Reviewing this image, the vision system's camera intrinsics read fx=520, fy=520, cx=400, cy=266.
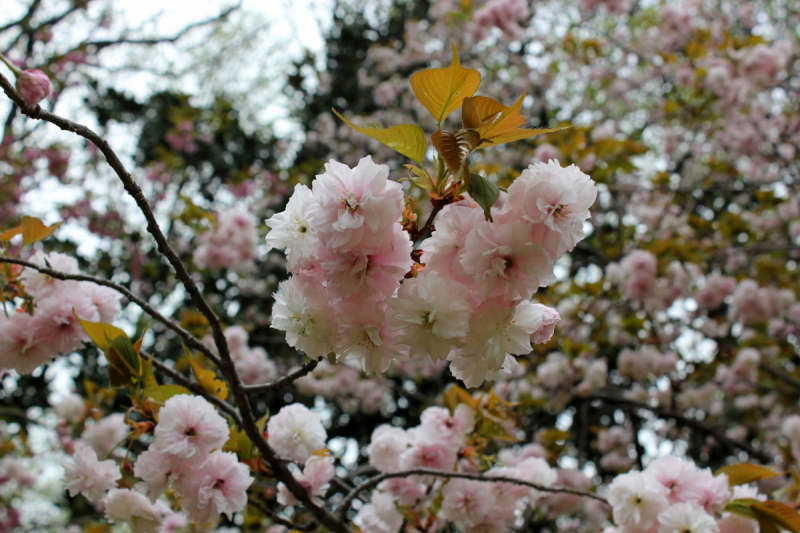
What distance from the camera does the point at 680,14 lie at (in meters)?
4.29

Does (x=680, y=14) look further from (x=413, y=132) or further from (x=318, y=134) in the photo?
(x=413, y=132)

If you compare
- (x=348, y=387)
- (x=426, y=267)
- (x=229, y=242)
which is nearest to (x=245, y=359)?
(x=229, y=242)

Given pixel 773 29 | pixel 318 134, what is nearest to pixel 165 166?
pixel 318 134

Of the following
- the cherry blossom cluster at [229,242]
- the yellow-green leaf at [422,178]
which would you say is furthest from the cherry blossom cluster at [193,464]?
the cherry blossom cluster at [229,242]

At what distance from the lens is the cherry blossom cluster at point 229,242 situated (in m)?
3.12

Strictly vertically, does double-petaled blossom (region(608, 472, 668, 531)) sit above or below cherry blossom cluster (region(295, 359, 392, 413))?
below

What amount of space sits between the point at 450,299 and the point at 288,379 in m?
0.42

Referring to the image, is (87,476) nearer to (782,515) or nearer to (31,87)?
(31,87)

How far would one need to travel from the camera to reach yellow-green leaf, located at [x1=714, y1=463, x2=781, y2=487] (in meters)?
1.19

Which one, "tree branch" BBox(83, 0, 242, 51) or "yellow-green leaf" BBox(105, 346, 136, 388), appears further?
"tree branch" BBox(83, 0, 242, 51)

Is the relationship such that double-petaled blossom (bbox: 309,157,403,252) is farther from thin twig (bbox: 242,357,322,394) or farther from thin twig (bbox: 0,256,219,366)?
thin twig (bbox: 0,256,219,366)

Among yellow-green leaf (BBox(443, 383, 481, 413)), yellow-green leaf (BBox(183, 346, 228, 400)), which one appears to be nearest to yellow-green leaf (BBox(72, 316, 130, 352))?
yellow-green leaf (BBox(183, 346, 228, 400))

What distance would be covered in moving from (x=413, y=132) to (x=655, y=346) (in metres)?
3.29

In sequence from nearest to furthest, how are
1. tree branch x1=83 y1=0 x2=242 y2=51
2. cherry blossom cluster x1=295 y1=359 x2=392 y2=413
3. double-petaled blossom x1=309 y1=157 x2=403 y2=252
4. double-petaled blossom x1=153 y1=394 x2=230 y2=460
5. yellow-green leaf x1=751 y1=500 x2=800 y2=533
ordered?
1. double-petaled blossom x1=309 y1=157 x2=403 y2=252
2. double-petaled blossom x1=153 y1=394 x2=230 y2=460
3. yellow-green leaf x1=751 y1=500 x2=800 y2=533
4. tree branch x1=83 y1=0 x2=242 y2=51
5. cherry blossom cluster x1=295 y1=359 x2=392 y2=413
